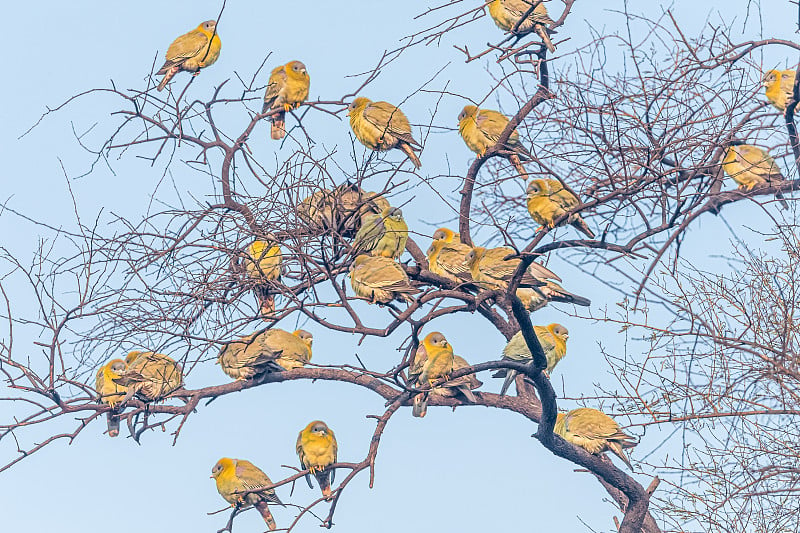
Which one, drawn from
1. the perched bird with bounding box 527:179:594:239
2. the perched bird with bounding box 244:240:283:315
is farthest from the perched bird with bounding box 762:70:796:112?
the perched bird with bounding box 244:240:283:315

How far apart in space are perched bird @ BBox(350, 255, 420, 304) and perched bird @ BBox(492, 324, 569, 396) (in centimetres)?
110

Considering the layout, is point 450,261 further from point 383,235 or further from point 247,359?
point 247,359

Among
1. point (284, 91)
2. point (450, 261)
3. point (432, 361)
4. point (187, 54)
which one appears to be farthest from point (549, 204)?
point (187, 54)

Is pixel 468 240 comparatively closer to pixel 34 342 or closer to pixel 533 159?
pixel 533 159

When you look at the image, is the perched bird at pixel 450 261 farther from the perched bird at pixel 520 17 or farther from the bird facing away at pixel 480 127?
the perched bird at pixel 520 17

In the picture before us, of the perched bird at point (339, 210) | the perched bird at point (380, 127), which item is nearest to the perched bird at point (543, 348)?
the perched bird at point (339, 210)

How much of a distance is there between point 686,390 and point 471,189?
298 cm

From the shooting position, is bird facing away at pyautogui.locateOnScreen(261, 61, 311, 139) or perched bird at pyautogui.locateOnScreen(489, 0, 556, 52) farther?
bird facing away at pyautogui.locateOnScreen(261, 61, 311, 139)

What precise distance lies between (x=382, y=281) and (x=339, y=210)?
0.70 meters

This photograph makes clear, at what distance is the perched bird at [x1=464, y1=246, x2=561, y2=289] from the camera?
24.7 ft

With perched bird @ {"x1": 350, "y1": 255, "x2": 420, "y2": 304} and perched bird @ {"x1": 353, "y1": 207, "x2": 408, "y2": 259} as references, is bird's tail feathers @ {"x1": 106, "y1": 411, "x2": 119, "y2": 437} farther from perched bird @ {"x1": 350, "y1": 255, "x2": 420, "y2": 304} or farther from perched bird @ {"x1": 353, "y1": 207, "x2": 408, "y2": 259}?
perched bird @ {"x1": 353, "y1": 207, "x2": 408, "y2": 259}

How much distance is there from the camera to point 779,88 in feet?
27.1

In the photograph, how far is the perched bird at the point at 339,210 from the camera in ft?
22.1

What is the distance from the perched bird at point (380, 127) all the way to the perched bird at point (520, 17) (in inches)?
52.4
